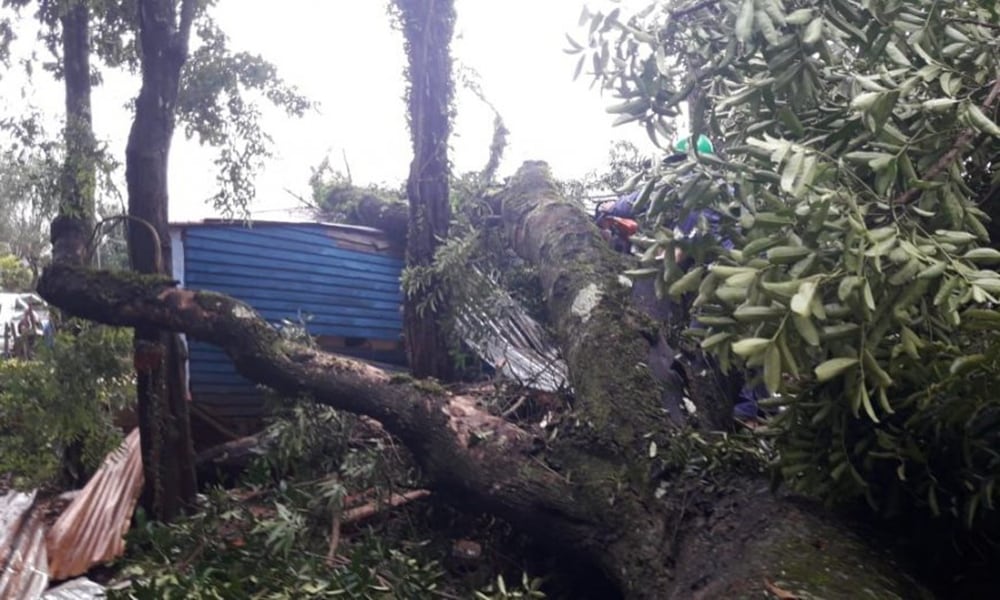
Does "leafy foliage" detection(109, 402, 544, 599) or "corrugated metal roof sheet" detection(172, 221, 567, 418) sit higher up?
"corrugated metal roof sheet" detection(172, 221, 567, 418)

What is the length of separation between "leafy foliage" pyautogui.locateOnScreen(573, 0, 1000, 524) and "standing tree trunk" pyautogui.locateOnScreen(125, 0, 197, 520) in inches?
115

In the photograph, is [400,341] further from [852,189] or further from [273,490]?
[852,189]

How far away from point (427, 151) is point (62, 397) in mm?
2426

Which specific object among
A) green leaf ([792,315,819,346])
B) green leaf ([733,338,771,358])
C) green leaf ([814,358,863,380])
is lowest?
green leaf ([814,358,863,380])

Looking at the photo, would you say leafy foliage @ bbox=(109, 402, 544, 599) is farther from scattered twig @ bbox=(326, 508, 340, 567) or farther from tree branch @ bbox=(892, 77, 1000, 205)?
tree branch @ bbox=(892, 77, 1000, 205)

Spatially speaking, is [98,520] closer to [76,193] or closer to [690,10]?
[76,193]


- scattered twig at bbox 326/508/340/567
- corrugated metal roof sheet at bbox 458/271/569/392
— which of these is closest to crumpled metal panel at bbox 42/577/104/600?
scattered twig at bbox 326/508/340/567

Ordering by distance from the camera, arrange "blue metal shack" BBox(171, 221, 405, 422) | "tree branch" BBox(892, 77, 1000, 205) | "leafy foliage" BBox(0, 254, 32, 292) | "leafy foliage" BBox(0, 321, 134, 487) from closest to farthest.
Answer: "tree branch" BBox(892, 77, 1000, 205) → "leafy foliage" BBox(0, 321, 134, 487) → "blue metal shack" BBox(171, 221, 405, 422) → "leafy foliage" BBox(0, 254, 32, 292)

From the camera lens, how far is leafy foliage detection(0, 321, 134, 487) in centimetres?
456

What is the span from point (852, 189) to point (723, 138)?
0.89 metres

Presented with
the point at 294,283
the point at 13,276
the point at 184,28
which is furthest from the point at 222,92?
the point at 13,276

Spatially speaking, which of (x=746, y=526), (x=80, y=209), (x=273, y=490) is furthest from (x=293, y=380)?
(x=746, y=526)

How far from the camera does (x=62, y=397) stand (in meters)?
4.55

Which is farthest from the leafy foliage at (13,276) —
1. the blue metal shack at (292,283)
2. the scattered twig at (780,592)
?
the scattered twig at (780,592)
